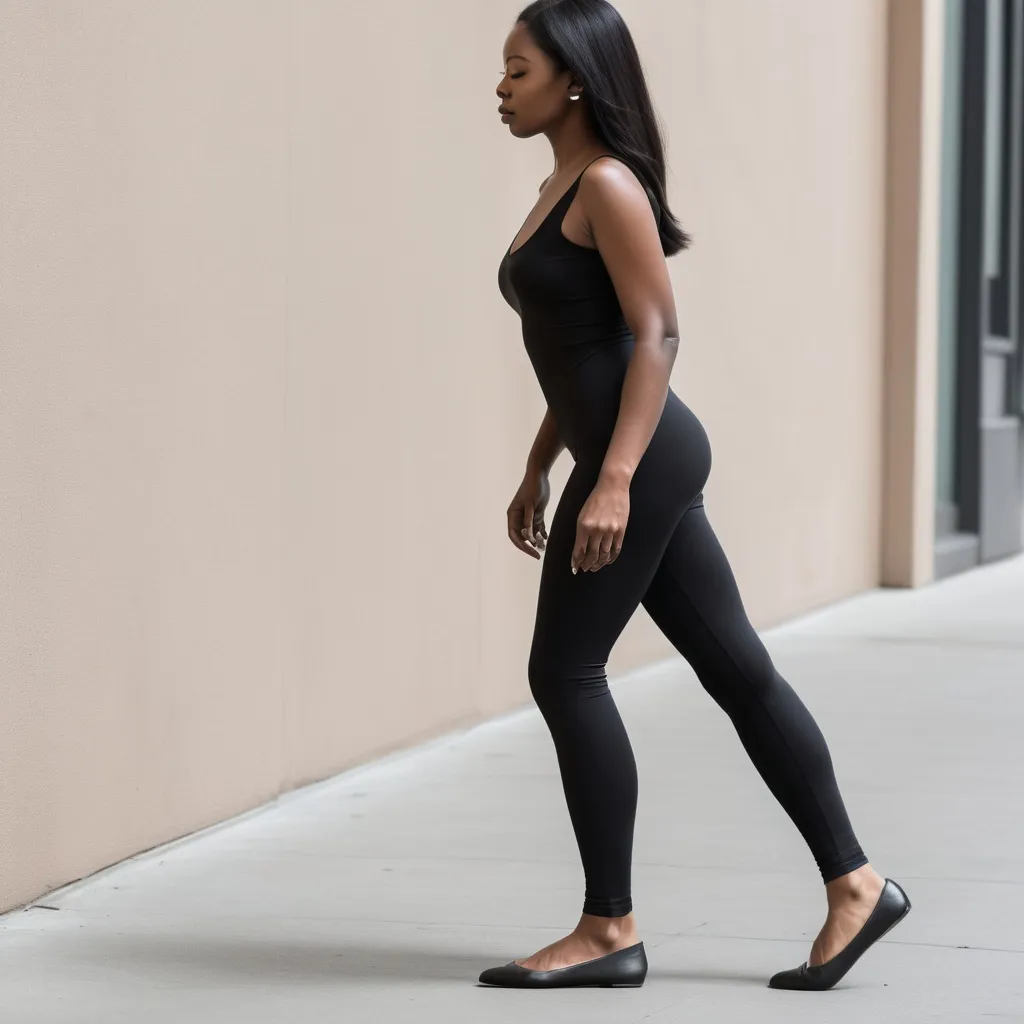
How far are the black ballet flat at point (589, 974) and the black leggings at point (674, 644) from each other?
8cm

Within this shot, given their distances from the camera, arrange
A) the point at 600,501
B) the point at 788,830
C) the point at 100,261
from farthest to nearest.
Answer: the point at 788,830 → the point at 100,261 → the point at 600,501

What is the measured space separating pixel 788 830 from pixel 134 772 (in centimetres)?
165

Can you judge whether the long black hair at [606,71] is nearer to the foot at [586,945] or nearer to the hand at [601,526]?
the hand at [601,526]

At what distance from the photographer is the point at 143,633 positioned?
4.59m

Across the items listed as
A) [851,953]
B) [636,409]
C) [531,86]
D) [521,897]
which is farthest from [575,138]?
[521,897]

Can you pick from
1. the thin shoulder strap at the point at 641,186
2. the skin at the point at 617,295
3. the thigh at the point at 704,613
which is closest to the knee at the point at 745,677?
the thigh at the point at 704,613

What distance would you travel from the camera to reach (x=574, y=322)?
11.5 ft

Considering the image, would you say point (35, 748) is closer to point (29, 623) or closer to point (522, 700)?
point (29, 623)

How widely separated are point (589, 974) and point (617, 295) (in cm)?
121

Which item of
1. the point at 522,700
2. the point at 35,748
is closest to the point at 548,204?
the point at 35,748

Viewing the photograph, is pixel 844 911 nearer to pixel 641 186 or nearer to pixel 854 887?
pixel 854 887

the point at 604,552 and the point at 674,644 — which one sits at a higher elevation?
the point at 604,552

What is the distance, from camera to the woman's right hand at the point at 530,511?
12.7 ft

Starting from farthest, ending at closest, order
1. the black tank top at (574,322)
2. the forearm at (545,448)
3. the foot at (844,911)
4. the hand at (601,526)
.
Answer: the forearm at (545,448)
the foot at (844,911)
the black tank top at (574,322)
the hand at (601,526)
